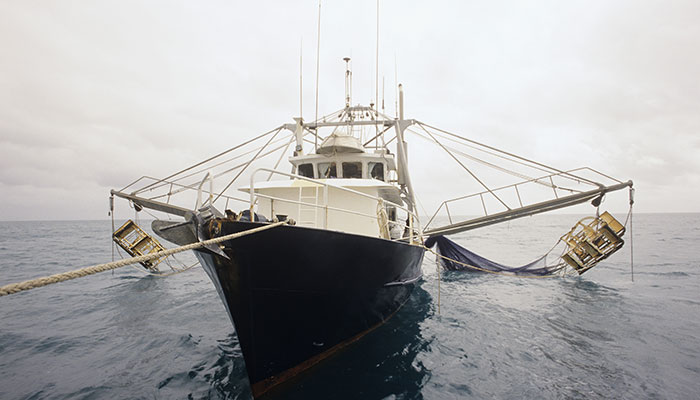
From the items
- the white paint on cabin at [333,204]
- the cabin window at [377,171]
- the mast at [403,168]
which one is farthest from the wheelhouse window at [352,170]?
the mast at [403,168]

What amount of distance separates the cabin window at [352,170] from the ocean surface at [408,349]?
14.3ft

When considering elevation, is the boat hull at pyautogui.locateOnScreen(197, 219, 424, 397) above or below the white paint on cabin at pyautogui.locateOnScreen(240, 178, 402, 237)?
below

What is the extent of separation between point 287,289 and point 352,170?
4.82 m

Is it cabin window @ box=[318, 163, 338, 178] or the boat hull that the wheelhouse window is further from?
the boat hull

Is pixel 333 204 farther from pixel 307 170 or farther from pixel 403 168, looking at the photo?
pixel 403 168

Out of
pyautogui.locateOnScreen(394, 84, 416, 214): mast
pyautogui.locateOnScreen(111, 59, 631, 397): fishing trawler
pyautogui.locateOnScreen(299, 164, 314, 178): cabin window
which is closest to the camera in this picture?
pyautogui.locateOnScreen(111, 59, 631, 397): fishing trawler

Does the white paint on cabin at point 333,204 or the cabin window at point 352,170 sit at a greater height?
the cabin window at point 352,170

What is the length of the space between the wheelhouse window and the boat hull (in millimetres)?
3516

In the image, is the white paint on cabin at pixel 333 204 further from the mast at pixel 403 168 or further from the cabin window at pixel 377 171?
the mast at pixel 403 168

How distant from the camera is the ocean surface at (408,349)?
4.88 meters

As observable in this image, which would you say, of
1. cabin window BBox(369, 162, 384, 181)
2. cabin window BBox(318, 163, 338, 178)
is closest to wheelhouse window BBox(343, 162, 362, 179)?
cabin window BBox(318, 163, 338, 178)

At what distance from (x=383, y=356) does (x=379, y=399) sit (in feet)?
4.34

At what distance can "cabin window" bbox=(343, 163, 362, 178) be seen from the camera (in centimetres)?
860

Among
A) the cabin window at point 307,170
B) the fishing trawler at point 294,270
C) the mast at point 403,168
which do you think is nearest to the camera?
the fishing trawler at point 294,270
